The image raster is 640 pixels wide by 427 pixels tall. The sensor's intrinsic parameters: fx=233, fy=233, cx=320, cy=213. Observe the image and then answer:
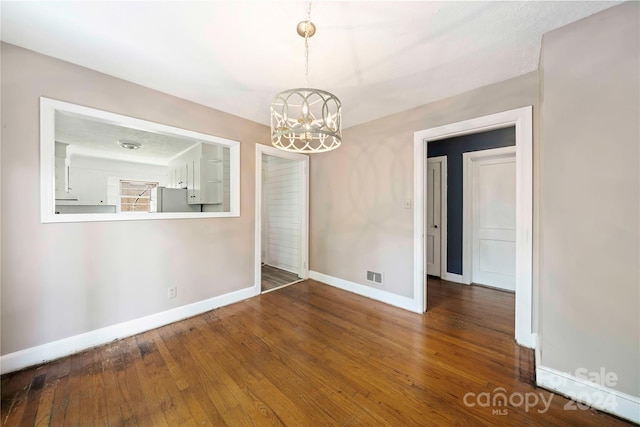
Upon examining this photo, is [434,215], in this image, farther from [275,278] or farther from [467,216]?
[275,278]

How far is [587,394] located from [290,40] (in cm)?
311

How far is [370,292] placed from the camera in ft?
10.8

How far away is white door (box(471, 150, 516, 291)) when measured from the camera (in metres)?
3.52

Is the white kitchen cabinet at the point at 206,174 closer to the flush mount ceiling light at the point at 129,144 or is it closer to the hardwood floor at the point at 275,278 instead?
the flush mount ceiling light at the point at 129,144

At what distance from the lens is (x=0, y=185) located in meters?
1.73

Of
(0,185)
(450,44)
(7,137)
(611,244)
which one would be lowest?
(611,244)

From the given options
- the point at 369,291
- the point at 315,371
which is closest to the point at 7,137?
the point at 315,371

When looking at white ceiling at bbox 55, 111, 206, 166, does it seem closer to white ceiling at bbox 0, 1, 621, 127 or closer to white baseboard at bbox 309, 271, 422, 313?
white ceiling at bbox 0, 1, 621, 127

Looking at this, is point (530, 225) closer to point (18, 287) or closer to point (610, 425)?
point (610, 425)

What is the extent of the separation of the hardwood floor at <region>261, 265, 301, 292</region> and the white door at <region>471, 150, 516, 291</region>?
307cm

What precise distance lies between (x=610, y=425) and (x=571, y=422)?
20cm

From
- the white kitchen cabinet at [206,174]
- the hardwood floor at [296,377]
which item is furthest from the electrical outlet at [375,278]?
the white kitchen cabinet at [206,174]

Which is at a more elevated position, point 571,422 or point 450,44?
point 450,44

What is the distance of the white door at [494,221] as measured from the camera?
139 inches
